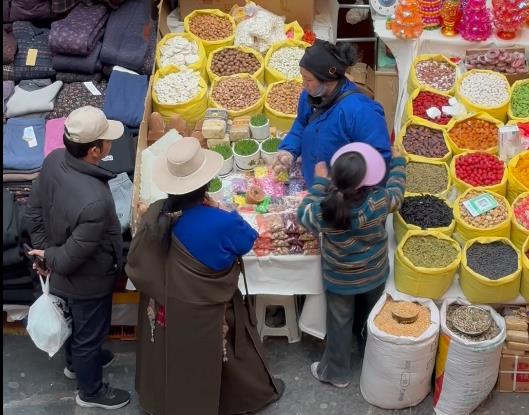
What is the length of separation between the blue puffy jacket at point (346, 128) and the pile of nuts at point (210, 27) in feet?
5.14

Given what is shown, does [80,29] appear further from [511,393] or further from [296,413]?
[511,393]

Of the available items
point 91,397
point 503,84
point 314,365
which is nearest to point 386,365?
point 314,365

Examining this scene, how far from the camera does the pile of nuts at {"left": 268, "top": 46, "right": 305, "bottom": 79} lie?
5.09 meters

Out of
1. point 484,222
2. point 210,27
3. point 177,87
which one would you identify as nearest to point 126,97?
point 177,87

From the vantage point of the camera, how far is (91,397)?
159 inches

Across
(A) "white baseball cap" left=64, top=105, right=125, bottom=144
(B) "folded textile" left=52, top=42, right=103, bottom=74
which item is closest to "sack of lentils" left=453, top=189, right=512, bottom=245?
(A) "white baseball cap" left=64, top=105, right=125, bottom=144

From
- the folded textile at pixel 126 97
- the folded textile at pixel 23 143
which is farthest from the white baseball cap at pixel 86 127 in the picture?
the folded textile at pixel 126 97

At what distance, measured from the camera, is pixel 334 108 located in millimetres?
3768

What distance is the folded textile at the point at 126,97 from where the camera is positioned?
190 inches

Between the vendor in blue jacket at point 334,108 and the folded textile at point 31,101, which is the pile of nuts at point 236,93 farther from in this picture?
the folded textile at point 31,101

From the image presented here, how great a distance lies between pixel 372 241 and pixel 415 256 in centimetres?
37

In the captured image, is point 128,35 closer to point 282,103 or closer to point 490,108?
point 282,103

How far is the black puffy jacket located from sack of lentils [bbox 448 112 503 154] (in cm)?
203

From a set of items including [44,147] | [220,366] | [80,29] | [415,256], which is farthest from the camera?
[80,29]
